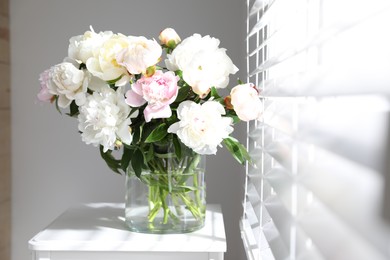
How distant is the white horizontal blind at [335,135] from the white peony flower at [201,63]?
7.1 inches

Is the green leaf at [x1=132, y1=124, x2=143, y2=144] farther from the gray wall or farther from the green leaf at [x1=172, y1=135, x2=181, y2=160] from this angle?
the gray wall

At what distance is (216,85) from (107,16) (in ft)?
3.94

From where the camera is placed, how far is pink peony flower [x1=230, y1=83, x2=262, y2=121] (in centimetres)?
118

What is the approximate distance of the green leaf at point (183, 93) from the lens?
124 centimetres

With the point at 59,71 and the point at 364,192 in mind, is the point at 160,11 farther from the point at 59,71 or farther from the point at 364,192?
the point at 364,192

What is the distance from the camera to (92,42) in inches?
49.3

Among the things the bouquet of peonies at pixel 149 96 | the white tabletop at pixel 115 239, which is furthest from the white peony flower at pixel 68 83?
the white tabletop at pixel 115 239

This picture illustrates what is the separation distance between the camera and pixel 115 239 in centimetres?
129

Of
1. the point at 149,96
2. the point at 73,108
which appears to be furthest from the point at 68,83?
the point at 149,96

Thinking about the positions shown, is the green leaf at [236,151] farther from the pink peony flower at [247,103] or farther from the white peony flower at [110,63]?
the white peony flower at [110,63]

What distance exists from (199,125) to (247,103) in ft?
0.37

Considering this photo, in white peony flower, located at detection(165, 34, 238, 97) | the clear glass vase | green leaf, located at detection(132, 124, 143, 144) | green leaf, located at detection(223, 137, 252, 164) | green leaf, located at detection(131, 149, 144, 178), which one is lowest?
the clear glass vase

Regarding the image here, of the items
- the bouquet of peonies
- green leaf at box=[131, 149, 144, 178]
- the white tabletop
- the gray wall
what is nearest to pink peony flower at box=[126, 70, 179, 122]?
the bouquet of peonies

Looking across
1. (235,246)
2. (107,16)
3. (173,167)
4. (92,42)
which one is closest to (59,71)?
(92,42)
